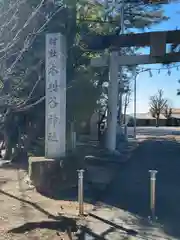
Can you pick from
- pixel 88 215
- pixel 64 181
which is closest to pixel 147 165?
pixel 64 181

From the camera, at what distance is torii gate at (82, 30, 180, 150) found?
11984 mm

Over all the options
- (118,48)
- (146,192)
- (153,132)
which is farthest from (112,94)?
(153,132)

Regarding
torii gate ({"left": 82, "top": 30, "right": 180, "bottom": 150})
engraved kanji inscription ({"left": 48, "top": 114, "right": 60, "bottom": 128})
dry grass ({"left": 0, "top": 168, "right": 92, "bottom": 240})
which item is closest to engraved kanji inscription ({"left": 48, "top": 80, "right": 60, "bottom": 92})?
engraved kanji inscription ({"left": 48, "top": 114, "right": 60, "bottom": 128})

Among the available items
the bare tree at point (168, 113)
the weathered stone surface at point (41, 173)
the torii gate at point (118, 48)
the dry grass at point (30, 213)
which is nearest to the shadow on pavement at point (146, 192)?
the dry grass at point (30, 213)

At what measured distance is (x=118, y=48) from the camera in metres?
13.9

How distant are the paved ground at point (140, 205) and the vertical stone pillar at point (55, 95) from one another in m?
1.94

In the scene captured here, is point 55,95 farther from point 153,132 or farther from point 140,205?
point 153,132

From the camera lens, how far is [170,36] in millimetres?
11930

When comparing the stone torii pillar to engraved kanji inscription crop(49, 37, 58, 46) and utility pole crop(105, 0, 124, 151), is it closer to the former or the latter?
utility pole crop(105, 0, 124, 151)

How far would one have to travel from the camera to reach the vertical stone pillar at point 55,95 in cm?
917

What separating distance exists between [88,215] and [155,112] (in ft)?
197

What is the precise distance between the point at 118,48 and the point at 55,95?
18.5 ft

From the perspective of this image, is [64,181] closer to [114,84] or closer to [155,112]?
[114,84]

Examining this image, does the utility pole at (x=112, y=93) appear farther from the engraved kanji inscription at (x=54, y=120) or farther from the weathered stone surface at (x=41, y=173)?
the weathered stone surface at (x=41, y=173)
